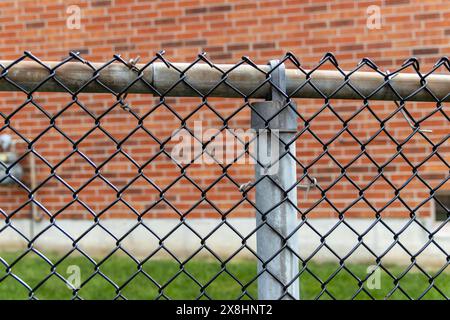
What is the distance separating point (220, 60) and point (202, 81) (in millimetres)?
3407

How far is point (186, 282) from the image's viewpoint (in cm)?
418

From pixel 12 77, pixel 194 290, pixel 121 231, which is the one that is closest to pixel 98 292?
pixel 194 290

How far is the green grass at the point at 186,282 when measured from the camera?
12.7 feet

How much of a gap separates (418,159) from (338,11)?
54.7 inches

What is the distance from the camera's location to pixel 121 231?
4.95 m

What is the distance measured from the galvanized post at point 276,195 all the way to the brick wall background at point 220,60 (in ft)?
10.4

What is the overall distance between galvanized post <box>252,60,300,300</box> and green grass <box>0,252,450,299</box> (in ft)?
7.00

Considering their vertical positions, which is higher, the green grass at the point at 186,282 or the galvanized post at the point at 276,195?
the galvanized post at the point at 276,195
